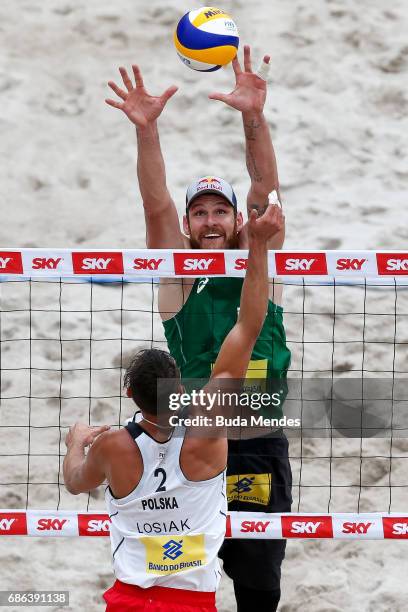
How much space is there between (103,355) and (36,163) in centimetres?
213

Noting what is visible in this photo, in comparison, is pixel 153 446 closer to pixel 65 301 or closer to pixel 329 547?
pixel 329 547

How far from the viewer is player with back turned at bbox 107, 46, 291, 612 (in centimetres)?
534

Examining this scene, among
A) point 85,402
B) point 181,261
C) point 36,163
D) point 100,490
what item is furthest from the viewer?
point 36,163

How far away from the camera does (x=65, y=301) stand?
26.4ft

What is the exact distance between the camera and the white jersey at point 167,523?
421 centimetres

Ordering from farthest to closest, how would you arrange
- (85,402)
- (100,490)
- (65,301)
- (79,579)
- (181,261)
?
(65,301) → (85,402) → (100,490) → (79,579) → (181,261)

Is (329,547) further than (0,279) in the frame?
Yes

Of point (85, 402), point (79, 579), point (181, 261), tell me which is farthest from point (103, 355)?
point (181, 261)

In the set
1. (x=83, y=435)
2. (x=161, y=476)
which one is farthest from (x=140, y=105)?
(x=161, y=476)

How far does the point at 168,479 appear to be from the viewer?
13.8 feet

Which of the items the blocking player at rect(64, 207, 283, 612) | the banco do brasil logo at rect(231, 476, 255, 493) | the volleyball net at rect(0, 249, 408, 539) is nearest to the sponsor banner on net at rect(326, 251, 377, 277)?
the volleyball net at rect(0, 249, 408, 539)

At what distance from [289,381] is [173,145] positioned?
3.08m

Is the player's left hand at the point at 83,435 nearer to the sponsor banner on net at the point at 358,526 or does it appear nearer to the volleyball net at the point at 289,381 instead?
the volleyball net at the point at 289,381

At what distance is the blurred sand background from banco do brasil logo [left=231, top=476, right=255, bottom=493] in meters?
1.11
